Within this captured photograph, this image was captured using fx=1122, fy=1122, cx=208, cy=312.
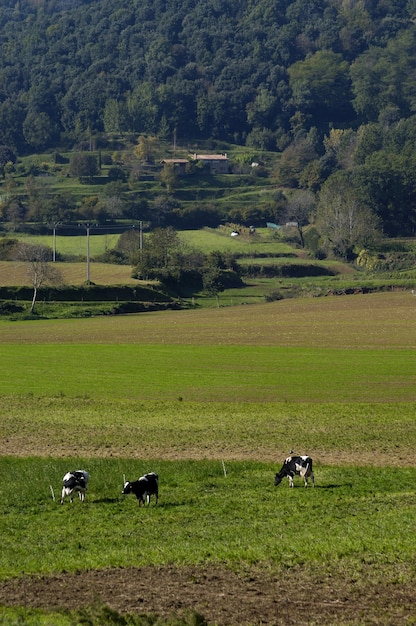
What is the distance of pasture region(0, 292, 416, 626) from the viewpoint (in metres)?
21.2

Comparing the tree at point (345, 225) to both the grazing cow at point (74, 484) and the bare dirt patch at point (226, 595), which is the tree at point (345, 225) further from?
the bare dirt patch at point (226, 595)

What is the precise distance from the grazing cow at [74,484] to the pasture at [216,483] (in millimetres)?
457

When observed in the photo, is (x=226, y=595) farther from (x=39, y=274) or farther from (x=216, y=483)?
(x=39, y=274)

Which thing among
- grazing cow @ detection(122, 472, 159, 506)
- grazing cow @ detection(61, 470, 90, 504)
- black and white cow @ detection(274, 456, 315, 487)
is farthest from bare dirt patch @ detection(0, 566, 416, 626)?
black and white cow @ detection(274, 456, 315, 487)

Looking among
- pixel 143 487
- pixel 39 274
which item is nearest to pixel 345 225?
pixel 39 274

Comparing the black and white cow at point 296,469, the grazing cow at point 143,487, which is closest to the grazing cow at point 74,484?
the grazing cow at point 143,487

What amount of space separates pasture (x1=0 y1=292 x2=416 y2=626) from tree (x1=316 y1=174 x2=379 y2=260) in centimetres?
9960

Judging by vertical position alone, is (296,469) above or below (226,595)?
below

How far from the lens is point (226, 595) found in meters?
20.9

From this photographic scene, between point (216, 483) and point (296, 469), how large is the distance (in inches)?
94.0

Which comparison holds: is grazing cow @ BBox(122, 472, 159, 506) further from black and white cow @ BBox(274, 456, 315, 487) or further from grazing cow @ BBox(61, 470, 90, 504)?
black and white cow @ BBox(274, 456, 315, 487)

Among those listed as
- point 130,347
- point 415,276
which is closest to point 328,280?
point 415,276

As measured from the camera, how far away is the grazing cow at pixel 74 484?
96.0 feet

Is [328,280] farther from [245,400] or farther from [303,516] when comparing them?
[303,516]
